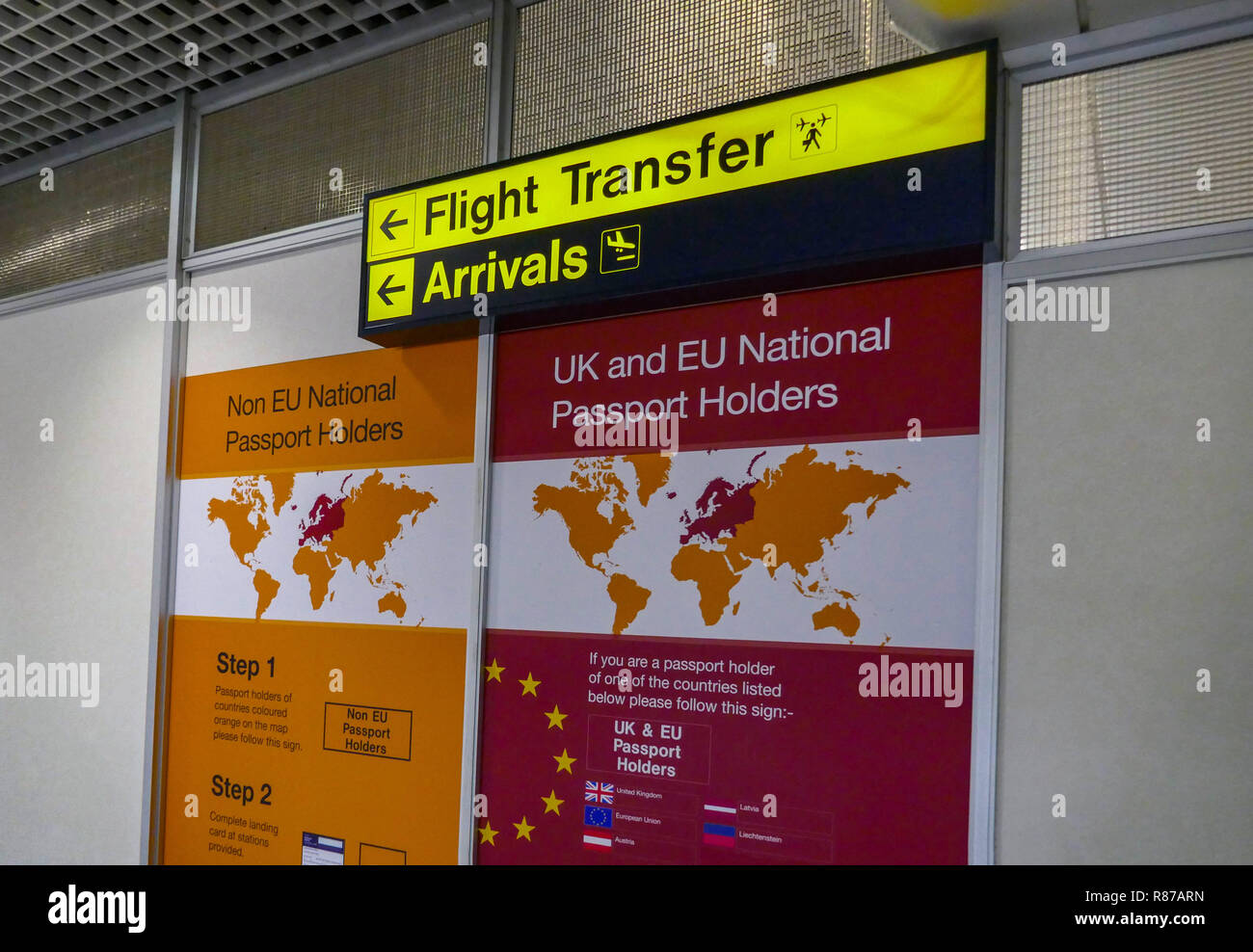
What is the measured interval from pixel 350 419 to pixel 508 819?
4.68 ft

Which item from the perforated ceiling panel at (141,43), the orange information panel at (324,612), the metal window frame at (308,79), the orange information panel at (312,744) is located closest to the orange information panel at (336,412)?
the orange information panel at (324,612)

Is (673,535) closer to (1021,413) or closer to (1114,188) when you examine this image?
(1021,413)

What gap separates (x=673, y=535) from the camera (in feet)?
9.22

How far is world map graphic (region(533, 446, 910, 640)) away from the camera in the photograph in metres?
2.57

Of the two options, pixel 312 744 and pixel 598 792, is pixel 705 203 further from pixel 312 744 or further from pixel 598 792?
pixel 312 744

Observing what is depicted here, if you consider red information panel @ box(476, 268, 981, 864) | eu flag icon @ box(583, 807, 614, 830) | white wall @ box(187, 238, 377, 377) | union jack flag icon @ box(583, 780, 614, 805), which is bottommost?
eu flag icon @ box(583, 807, 614, 830)

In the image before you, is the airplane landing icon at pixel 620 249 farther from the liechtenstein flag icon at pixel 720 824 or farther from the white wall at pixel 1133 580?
the liechtenstein flag icon at pixel 720 824

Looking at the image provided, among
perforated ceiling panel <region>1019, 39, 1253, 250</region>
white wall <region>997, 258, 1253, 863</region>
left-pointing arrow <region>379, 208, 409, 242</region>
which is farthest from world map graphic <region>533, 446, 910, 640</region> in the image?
left-pointing arrow <region>379, 208, 409, 242</region>

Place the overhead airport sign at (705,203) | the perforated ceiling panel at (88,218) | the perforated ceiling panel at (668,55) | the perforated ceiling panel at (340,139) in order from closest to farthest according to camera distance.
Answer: the overhead airport sign at (705,203) < the perforated ceiling panel at (668,55) < the perforated ceiling panel at (340,139) < the perforated ceiling panel at (88,218)

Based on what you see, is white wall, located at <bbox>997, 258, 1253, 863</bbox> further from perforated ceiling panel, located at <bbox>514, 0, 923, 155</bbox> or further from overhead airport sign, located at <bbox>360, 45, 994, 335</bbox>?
perforated ceiling panel, located at <bbox>514, 0, 923, 155</bbox>

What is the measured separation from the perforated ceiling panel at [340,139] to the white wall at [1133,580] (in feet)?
6.62

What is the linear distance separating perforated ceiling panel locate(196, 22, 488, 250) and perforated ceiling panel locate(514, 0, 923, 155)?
9.7 inches

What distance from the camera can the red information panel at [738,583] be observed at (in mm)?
2449

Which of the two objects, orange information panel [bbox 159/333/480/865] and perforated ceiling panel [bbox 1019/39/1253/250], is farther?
orange information panel [bbox 159/333/480/865]
